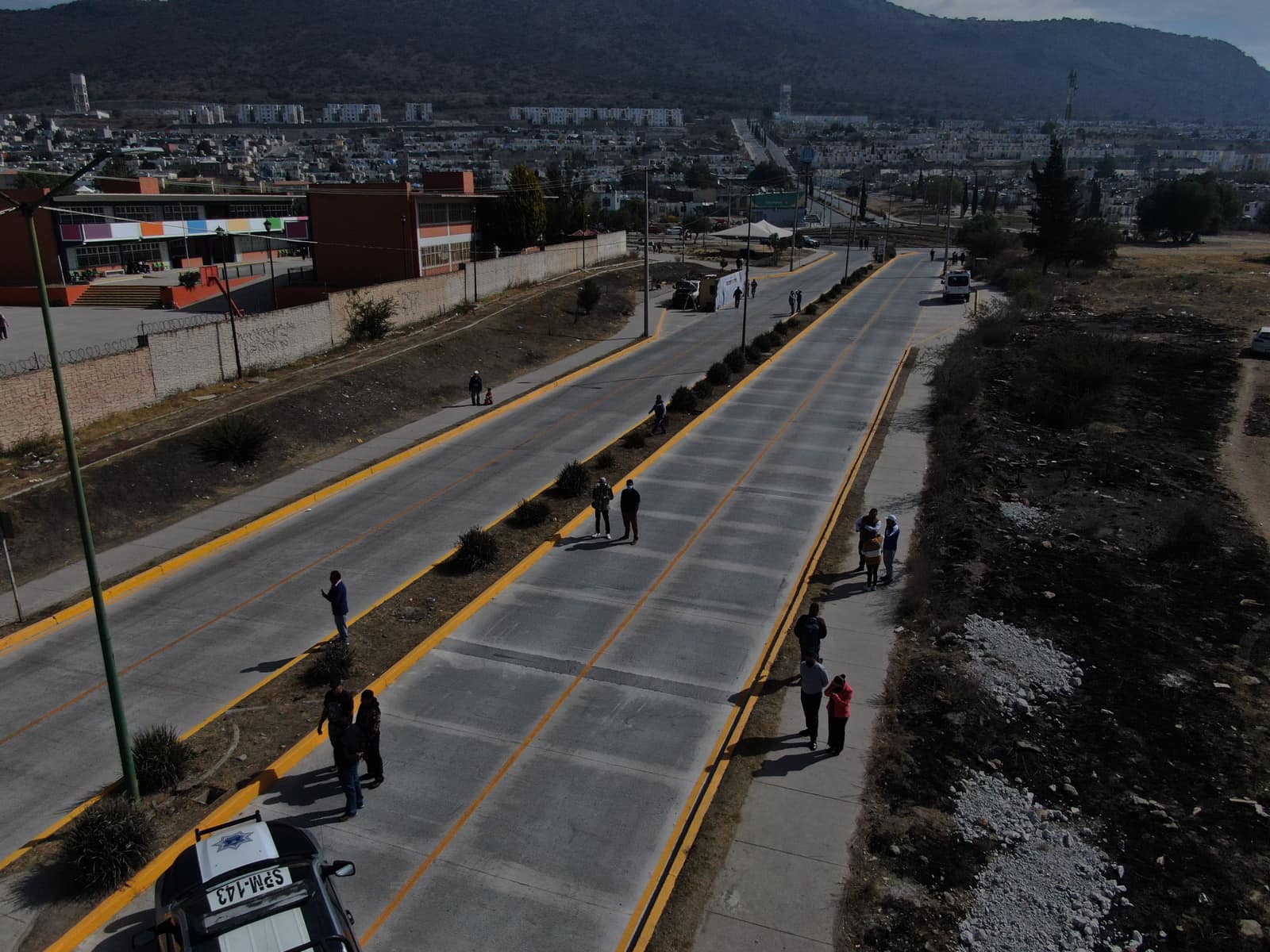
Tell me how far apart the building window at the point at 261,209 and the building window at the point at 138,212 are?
7.59 meters

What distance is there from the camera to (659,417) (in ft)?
86.9

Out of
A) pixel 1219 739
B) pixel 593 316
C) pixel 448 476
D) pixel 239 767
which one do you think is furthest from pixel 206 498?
pixel 593 316

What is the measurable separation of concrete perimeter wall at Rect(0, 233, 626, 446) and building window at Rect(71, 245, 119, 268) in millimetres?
20746

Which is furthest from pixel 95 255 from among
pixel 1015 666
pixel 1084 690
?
pixel 1084 690

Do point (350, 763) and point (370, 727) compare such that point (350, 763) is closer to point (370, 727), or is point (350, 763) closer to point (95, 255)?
point (370, 727)

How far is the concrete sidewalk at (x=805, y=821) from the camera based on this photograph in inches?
346

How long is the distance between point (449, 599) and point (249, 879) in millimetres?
8077

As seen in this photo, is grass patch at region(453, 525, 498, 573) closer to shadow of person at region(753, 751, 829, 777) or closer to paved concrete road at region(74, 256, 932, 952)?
paved concrete road at region(74, 256, 932, 952)

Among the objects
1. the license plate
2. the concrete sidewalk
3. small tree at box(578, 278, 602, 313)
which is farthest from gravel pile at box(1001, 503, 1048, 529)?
small tree at box(578, 278, 602, 313)

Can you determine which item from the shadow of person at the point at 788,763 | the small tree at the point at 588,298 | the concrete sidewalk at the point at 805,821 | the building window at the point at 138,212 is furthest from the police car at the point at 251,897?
the building window at the point at 138,212

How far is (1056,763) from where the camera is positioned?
11547 millimetres

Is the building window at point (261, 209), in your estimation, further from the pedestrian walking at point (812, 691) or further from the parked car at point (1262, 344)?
the pedestrian walking at point (812, 691)

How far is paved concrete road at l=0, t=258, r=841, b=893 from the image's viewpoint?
11.8 m

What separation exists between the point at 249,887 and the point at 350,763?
7.71 ft
